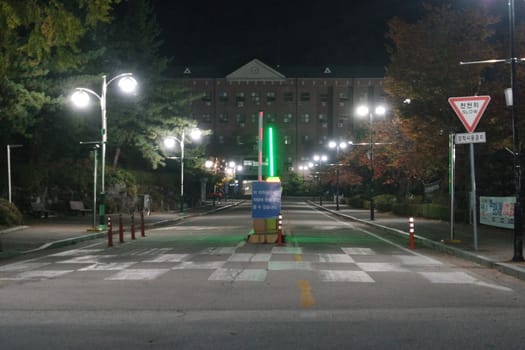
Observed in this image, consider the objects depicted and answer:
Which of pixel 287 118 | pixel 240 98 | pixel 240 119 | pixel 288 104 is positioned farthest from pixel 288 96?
pixel 240 119

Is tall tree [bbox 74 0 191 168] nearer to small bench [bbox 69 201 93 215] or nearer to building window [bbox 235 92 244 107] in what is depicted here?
small bench [bbox 69 201 93 215]

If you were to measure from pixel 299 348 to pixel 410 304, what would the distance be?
3709 mm

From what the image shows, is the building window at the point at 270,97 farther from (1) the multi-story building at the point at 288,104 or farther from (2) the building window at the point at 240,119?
(2) the building window at the point at 240,119

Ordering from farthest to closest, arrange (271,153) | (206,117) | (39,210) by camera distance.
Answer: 1. (206,117)
2. (39,210)
3. (271,153)

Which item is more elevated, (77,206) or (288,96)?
(288,96)

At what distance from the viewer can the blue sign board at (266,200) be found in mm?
24406

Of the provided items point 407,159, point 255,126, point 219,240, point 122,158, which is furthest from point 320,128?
point 219,240

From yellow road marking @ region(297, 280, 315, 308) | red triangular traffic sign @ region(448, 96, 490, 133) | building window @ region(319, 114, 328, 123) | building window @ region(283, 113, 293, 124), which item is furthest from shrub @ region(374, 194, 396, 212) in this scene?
building window @ region(283, 113, 293, 124)

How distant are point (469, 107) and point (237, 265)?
315 inches

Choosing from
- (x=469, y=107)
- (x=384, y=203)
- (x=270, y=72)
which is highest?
(x=270, y=72)

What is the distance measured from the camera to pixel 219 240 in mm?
25562

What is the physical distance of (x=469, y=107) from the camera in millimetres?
19719

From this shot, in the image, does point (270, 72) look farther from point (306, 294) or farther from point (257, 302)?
point (257, 302)

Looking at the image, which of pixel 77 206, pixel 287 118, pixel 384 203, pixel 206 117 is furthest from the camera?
pixel 206 117
